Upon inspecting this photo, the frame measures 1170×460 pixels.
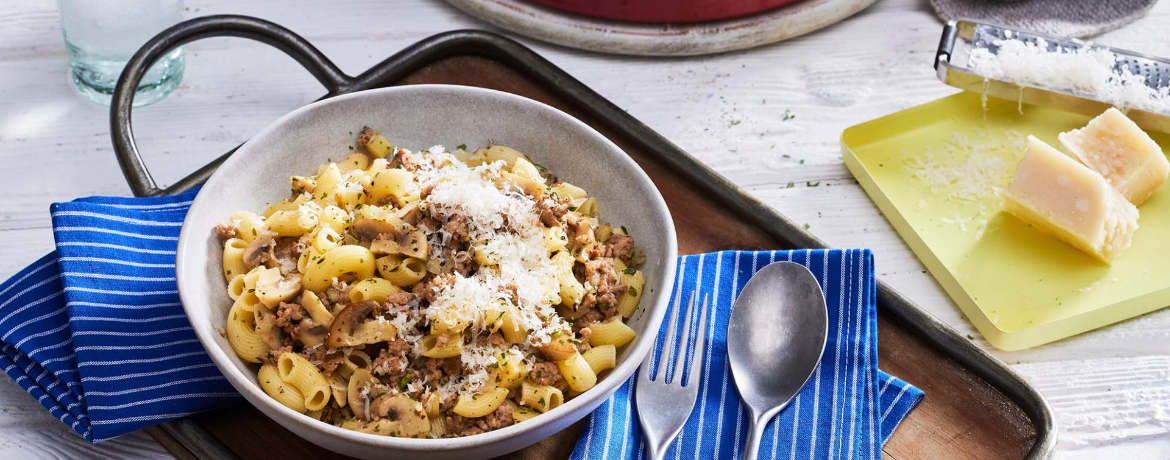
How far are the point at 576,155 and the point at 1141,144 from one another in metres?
1.78

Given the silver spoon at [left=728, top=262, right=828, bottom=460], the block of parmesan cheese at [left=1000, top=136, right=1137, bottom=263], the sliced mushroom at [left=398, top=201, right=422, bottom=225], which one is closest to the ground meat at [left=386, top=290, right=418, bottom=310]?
the sliced mushroom at [left=398, top=201, right=422, bottom=225]

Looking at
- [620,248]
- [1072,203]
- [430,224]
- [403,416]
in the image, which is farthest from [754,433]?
[1072,203]

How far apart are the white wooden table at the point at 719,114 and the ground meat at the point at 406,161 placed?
3.36 ft

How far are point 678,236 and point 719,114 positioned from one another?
0.85 meters

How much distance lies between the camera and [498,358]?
88.1 inches

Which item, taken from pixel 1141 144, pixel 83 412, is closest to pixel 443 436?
pixel 83 412

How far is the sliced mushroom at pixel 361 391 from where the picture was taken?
7.20 ft

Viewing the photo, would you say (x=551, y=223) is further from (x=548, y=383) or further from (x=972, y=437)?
(x=972, y=437)

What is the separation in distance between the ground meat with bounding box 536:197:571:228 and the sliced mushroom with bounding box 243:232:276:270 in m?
0.65

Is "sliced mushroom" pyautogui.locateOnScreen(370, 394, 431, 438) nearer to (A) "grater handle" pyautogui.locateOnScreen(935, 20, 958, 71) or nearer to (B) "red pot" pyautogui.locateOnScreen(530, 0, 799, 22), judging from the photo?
(B) "red pot" pyautogui.locateOnScreen(530, 0, 799, 22)

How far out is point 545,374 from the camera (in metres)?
2.27

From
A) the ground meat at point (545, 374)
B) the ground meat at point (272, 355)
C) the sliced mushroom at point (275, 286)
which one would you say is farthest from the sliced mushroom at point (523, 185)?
the ground meat at point (272, 355)

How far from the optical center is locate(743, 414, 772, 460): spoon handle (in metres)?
2.30

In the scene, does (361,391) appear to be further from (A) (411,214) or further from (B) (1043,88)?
(B) (1043,88)
